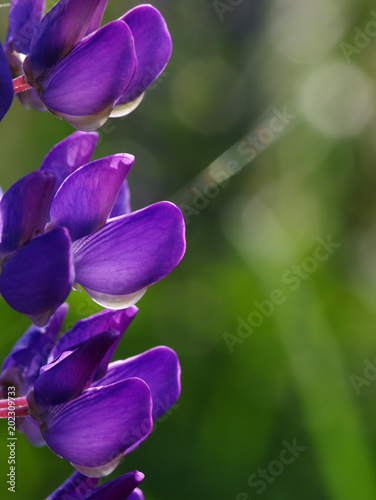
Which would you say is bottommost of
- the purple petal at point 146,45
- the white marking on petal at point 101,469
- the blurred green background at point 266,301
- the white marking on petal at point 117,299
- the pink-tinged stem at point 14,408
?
→ the blurred green background at point 266,301

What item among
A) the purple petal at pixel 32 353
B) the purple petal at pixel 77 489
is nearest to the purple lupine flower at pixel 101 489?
the purple petal at pixel 77 489

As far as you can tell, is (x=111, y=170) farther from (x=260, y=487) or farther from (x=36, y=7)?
(x=260, y=487)

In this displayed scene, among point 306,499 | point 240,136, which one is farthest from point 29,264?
point 240,136

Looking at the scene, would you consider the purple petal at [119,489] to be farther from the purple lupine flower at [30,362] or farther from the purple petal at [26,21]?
the purple petal at [26,21]

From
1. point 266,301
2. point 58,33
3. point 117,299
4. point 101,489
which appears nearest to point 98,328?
point 117,299

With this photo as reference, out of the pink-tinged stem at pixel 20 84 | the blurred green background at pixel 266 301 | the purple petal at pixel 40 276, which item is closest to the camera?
the purple petal at pixel 40 276

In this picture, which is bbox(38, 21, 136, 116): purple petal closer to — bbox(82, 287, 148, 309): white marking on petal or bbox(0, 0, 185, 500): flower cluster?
bbox(0, 0, 185, 500): flower cluster

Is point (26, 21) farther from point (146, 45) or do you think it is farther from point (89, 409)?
point (89, 409)

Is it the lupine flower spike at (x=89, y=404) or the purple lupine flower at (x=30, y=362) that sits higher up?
the lupine flower spike at (x=89, y=404)
